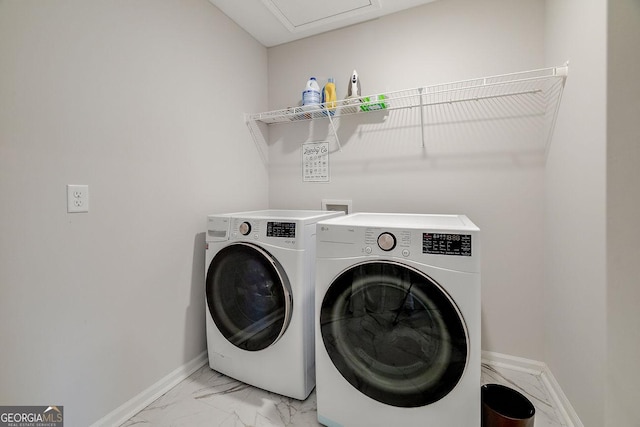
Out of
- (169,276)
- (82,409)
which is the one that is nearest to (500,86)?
(169,276)

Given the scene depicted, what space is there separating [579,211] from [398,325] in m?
0.90

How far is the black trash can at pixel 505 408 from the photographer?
1035mm

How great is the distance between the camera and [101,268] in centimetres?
120

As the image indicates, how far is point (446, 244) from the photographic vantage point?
39.4 inches

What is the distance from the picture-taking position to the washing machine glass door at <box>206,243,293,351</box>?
53.1 inches

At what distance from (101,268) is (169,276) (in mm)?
343

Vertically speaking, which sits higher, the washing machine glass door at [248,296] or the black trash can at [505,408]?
the washing machine glass door at [248,296]

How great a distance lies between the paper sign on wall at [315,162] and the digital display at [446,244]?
3.93 ft

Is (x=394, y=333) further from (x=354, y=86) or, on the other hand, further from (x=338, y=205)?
(x=354, y=86)

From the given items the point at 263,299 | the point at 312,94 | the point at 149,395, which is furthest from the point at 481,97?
the point at 149,395

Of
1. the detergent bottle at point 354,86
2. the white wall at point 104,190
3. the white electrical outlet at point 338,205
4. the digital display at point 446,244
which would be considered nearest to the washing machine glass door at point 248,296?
the white wall at point 104,190

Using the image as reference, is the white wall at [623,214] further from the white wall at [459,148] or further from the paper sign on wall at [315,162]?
the paper sign on wall at [315,162]

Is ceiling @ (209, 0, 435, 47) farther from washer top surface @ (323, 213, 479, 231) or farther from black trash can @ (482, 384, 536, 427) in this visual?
black trash can @ (482, 384, 536, 427)

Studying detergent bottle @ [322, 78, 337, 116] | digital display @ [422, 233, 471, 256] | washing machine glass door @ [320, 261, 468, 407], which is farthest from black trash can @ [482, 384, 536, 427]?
detergent bottle @ [322, 78, 337, 116]
